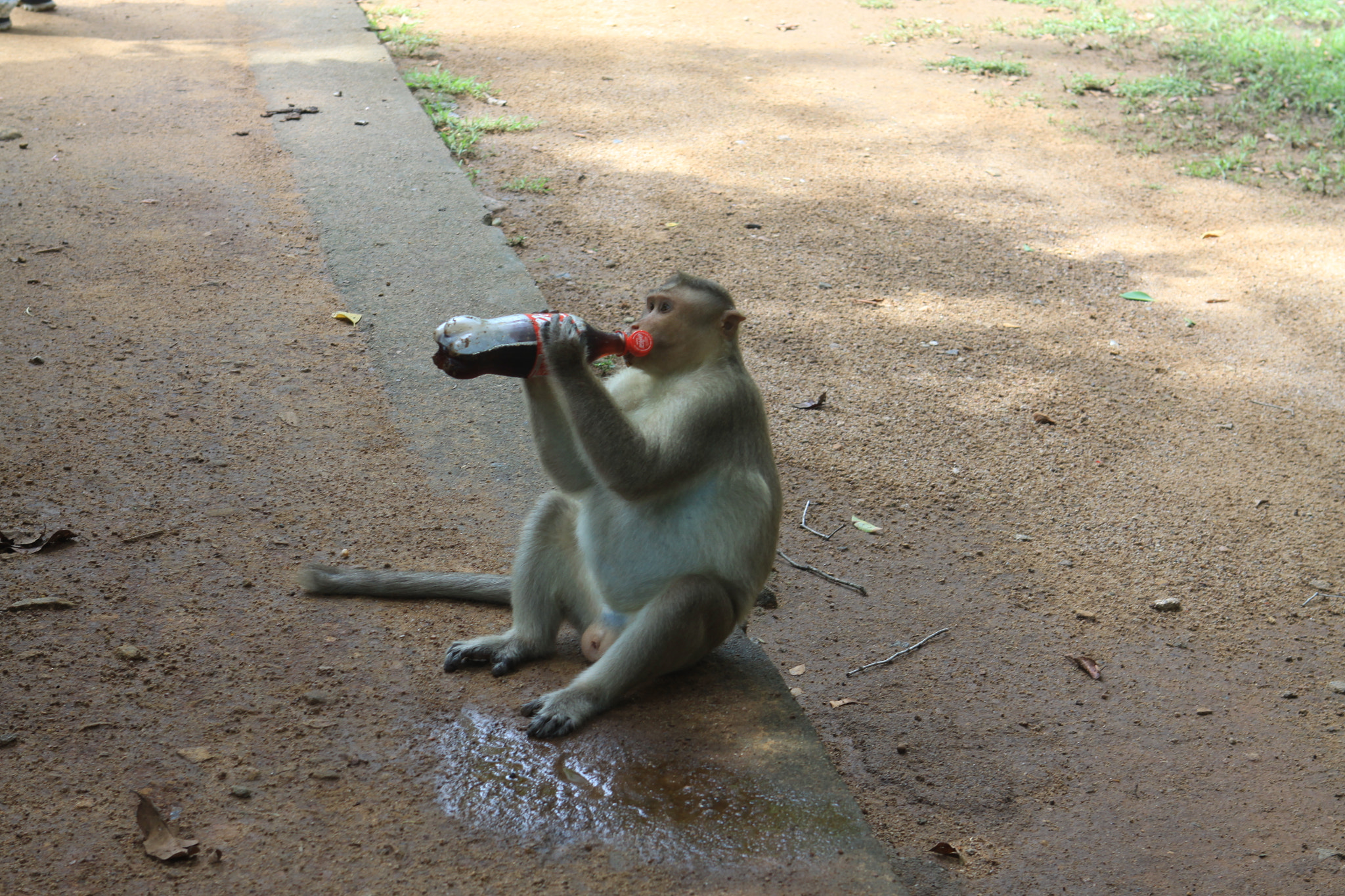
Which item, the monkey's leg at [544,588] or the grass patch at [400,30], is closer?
the monkey's leg at [544,588]

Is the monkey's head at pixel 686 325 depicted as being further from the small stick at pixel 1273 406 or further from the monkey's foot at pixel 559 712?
the small stick at pixel 1273 406

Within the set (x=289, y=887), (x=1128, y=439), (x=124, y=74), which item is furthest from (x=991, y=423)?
(x=124, y=74)

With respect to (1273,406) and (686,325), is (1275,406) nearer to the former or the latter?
(1273,406)

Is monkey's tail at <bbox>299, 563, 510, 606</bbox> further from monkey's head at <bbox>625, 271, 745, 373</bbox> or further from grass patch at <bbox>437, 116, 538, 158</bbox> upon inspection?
grass patch at <bbox>437, 116, 538, 158</bbox>

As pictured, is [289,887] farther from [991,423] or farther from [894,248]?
[894,248]

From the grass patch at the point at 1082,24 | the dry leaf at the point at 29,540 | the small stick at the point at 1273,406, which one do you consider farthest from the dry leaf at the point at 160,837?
the grass patch at the point at 1082,24

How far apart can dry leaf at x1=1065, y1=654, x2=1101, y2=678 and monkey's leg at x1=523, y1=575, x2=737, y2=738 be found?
1866 mm

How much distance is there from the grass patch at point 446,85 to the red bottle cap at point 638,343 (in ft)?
23.7

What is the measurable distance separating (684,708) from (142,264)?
4559 millimetres

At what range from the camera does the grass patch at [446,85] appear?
999cm

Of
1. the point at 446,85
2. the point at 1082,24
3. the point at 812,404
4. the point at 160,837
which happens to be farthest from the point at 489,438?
the point at 1082,24

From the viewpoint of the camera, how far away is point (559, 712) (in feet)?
10.7

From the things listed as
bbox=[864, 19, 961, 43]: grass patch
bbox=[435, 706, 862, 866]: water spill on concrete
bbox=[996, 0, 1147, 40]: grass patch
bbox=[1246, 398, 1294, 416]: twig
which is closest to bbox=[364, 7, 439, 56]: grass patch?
bbox=[864, 19, 961, 43]: grass patch

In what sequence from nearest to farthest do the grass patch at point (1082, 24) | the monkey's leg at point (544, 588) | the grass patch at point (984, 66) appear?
the monkey's leg at point (544, 588) → the grass patch at point (984, 66) → the grass patch at point (1082, 24)
